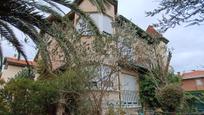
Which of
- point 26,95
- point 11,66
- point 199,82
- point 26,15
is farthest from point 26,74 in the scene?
point 199,82

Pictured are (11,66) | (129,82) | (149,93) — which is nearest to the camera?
(129,82)

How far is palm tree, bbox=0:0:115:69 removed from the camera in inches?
374

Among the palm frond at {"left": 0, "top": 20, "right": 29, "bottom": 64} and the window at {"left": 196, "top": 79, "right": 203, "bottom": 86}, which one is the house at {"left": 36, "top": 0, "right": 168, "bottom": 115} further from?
the window at {"left": 196, "top": 79, "right": 203, "bottom": 86}

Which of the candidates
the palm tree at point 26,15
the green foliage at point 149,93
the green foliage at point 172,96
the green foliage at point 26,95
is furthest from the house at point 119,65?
the palm tree at point 26,15

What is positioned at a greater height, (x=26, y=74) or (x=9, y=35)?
(x=9, y=35)

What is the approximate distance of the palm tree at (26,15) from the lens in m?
9.49

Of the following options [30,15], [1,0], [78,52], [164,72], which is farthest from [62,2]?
[164,72]

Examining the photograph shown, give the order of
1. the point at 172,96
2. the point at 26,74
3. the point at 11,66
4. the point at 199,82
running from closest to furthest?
the point at 172,96
the point at 26,74
the point at 11,66
the point at 199,82

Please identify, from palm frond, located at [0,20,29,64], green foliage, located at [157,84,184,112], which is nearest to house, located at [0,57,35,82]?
green foliage, located at [157,84,184,112]

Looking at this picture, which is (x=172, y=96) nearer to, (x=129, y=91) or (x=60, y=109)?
(x=129, y=91)

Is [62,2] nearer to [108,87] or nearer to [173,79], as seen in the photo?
[108,87]

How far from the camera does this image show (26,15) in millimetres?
9797

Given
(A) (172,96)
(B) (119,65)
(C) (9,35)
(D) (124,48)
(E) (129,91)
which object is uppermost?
(D) (124,48)

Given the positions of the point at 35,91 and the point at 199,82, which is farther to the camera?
the point at 199,82
